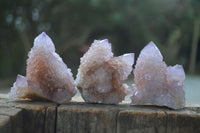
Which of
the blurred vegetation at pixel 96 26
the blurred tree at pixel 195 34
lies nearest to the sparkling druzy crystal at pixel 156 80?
the blurred vegetation at pixel 96 26

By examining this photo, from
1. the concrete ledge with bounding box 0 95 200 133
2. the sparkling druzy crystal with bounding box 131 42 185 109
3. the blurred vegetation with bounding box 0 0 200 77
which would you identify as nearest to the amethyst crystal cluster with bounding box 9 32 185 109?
the sparkling druzy crystal with bounding box 131 42 185 109

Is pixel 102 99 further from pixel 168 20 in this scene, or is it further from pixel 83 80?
pixel 168 20

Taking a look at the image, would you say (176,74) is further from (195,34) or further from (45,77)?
(195,34)

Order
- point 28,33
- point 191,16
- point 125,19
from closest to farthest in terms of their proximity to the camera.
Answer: point 28,33 → point 125,19 → point 191,16

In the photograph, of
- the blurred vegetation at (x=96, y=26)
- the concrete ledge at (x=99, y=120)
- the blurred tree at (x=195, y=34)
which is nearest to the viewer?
the concrete ledge at (x=99, y=120)

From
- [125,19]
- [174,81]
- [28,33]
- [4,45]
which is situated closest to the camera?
[174,81]

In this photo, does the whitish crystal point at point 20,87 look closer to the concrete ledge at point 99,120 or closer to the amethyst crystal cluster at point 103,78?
the amethyst crystal cluster at point 103,78

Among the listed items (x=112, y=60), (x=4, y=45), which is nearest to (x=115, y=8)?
(x=4, y=45)
